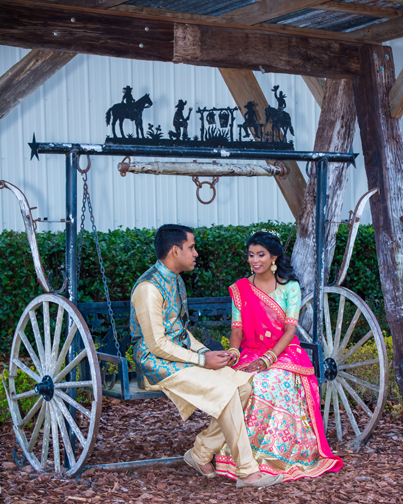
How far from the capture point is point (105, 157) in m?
8.02

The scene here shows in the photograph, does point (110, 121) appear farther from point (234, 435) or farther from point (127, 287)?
point (127, 287)

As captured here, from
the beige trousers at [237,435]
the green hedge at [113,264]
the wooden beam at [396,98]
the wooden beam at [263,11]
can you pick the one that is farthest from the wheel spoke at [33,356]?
the wooden beam at [396,98]

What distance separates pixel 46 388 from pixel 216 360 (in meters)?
0.99

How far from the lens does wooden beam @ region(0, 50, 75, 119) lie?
482 cm

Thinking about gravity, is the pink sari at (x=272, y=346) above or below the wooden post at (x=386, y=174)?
below

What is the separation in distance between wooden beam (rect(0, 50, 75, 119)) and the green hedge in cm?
130

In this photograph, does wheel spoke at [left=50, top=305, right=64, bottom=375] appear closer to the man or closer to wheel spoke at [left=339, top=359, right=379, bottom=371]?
the man

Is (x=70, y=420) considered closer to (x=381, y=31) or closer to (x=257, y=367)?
(x=257, y=367)

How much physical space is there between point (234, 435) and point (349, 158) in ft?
6.65

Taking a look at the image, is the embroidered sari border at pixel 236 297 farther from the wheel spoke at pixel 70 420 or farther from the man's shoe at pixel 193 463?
the wheel spoke at pixel 70 420

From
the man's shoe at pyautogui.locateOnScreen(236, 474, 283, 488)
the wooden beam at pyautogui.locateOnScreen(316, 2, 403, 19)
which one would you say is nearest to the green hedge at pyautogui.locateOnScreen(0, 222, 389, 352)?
the man's shoe at pyautogui.locateOnScreen(236, 474, 283, 488)

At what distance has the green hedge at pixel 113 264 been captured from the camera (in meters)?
5.56

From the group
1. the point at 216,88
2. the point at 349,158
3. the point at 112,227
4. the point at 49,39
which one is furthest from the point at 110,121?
the point at 216,88

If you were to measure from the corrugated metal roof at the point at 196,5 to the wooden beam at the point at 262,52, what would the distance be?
0.34ft
